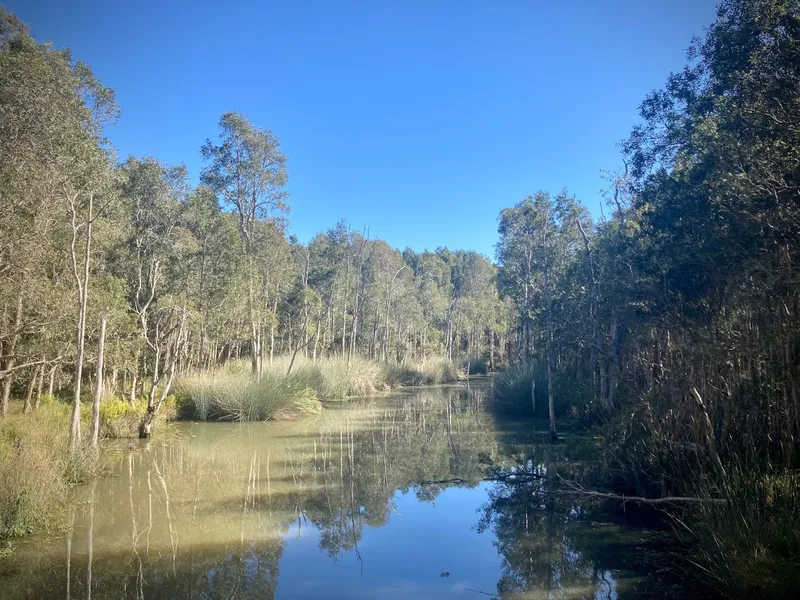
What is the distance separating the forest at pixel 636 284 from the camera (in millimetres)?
5695

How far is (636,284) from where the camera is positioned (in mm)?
8891

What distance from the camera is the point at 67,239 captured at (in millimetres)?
11531

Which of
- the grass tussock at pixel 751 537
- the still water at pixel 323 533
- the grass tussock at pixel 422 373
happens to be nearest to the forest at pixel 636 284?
the grass tussock at pixel 751 537

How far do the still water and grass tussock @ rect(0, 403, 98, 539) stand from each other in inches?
13.8

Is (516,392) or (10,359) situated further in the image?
(516,392)

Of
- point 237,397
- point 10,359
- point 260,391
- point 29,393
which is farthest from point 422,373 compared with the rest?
point 10,359

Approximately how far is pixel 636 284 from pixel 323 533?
584 cm

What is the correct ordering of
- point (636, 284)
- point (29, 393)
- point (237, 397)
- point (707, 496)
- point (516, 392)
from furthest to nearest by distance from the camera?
point (516, 392)
point (237, 397)
point (29, 393)
point (636, 284)
point (707, 496)

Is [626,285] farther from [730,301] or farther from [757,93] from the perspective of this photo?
[757,93]

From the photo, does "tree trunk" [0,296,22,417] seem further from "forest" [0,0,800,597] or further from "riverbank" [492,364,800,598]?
"riverbank" [492,364,800,598]

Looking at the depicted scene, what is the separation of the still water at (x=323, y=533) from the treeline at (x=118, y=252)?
8.12 ft

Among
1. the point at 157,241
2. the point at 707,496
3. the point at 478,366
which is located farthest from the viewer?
the point at 478,366

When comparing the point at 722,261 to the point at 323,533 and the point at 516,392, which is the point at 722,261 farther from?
the point at 516,392

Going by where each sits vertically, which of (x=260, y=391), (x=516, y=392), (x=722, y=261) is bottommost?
(x=516, y=392)
